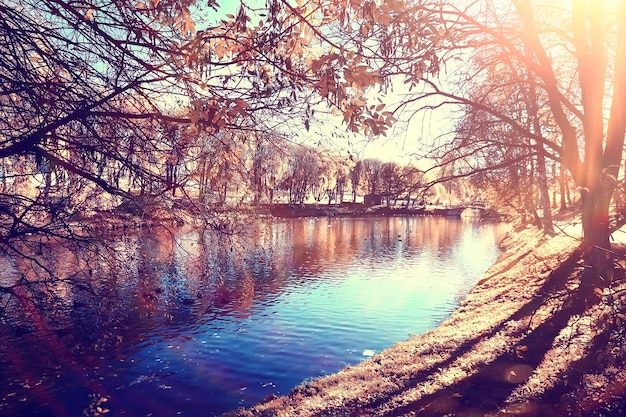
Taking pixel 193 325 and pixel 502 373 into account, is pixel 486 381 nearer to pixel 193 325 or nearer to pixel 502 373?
pixel 502 373

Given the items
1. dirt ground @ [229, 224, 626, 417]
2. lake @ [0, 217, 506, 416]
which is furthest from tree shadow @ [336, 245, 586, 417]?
lake @ [0, 217, 506, 416]

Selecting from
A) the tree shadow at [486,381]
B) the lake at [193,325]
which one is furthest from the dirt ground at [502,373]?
the lake at [193,325]

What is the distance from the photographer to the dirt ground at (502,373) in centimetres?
599

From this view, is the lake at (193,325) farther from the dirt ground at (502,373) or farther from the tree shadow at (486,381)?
the tree shadow at (486,381)

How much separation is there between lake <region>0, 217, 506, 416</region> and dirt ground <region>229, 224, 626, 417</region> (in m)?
2.32

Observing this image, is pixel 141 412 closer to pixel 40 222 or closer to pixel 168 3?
pixel 40 222

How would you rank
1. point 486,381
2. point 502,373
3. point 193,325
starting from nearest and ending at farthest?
point 486,381
point 502,373
point 193,325

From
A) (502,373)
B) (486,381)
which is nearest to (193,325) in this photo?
(486,381)

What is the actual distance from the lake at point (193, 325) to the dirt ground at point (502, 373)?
7.60ft

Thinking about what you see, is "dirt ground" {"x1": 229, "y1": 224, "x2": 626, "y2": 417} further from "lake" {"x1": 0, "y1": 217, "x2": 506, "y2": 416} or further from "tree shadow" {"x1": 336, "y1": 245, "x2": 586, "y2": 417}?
"lake" {"x1": 0, "y1": 217, "x2": 506, "y2": 416}

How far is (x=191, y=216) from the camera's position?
6059 mm

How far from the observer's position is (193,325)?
620 inches

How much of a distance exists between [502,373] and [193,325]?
11.5 meters

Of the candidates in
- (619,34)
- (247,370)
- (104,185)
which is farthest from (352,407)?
(619,34)
